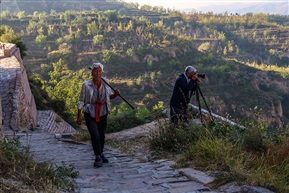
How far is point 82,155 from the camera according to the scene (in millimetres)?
6609

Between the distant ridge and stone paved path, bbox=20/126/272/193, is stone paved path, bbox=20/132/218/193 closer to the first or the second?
stone paved path, bbox=20/126/272/193

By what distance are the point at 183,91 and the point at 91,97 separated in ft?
6.94

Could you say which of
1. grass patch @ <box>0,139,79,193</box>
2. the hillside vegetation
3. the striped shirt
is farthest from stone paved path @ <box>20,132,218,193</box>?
the hillside vegetation

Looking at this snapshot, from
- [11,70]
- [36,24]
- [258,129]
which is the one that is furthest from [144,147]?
[36,24]

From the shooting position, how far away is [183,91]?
6.91 meters

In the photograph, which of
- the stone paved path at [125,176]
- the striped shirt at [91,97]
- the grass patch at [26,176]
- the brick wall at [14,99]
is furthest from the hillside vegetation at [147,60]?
the grass patch at [26,176]

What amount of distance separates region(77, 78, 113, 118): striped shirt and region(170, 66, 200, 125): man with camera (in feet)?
5.06

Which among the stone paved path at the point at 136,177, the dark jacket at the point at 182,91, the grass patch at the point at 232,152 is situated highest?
the dark jacket at the point at 182,91

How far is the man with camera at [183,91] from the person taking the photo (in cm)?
675

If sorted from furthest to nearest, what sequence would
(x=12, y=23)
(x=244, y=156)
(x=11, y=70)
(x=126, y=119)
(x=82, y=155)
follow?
(x=12, y=23), (x=11, y=70), (x=126, y=119), (x=82, y=155), (x=244, y=156)

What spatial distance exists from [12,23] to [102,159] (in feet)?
260

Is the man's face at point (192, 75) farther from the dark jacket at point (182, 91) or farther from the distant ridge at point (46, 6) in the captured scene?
the distant ridge at point (46, 6)

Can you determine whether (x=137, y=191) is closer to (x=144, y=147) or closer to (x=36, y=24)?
(x=144, y=147)

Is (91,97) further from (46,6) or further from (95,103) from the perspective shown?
(46,6)
